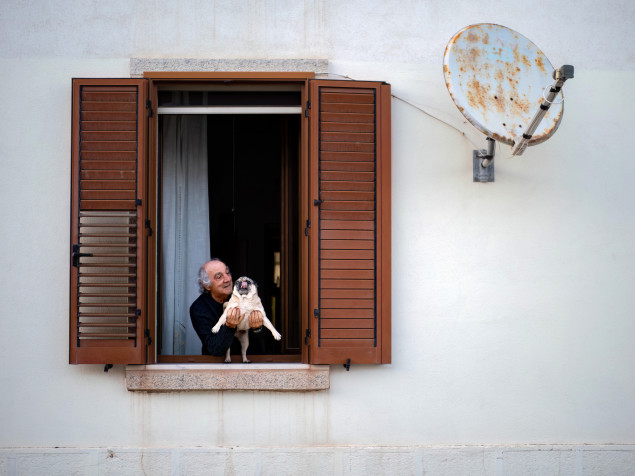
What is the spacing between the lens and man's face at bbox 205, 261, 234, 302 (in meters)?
5.79

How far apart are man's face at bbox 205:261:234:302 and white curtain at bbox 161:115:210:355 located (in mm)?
347

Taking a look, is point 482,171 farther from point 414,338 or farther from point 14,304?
point 14,304

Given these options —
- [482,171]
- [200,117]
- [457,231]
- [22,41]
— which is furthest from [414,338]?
[22,41]

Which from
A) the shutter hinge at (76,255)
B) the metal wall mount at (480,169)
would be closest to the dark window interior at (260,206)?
the shutter hinge at (76,255)

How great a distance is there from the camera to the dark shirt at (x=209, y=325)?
5617 millimetres

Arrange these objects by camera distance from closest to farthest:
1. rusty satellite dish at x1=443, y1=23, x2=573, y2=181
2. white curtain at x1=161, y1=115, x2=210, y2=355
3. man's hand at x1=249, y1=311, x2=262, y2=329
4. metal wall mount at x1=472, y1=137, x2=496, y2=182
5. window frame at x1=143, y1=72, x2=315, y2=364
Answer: rusty satellite dish at x1=443, y1=23, x2=573, y2=181
man's hand at x1=249, y1=311, x2=262, y2=329
window frame at x1=143, y1=72, x2=315, y2=364
metal wall mount at x1=472, y1=137, x2=496, y2=182
white curtain at x1=161, y1=115, x2=210, y2=355

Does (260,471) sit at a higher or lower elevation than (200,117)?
lower

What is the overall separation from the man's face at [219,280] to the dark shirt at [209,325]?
5cm

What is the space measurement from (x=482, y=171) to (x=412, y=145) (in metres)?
0.53

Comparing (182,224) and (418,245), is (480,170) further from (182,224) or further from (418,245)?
(182,224)

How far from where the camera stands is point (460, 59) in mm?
5328

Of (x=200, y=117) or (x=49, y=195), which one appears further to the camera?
(x=200, y=117)

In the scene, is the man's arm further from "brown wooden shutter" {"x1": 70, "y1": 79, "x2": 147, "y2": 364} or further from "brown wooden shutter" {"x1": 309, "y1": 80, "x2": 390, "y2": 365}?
"brown wooden shutter" {"x1": 309, "y1": 80, "x2": 390, "y2": 365}

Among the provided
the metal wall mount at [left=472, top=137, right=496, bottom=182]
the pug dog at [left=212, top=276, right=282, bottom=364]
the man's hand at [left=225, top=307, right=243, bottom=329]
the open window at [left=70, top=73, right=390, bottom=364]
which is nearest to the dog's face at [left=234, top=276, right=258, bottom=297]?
the pug dog at [left=212, top=276, right=282, bottom=364]
